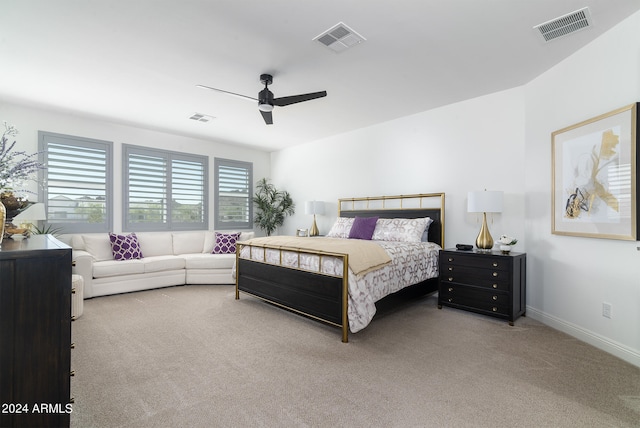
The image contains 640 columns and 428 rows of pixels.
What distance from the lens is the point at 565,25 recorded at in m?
2.74

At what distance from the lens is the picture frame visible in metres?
2.66

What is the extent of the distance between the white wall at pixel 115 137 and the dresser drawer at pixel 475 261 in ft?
16.0

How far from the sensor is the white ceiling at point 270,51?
2.53 metres

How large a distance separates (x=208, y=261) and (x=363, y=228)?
8.88ft

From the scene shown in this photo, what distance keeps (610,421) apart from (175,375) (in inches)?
111

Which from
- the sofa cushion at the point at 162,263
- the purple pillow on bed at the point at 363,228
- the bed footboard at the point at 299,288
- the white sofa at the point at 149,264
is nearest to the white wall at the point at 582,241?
the purple pillow on bed at the point at 363,228

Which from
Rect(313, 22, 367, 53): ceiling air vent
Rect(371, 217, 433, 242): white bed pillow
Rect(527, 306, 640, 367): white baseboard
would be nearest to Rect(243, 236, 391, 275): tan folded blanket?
Rect(371, 217, 433, 242): white bed pillow

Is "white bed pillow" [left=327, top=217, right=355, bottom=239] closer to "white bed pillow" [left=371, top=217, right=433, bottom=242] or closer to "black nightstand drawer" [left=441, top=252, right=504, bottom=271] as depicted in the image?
"white bed pillow" [left=371, top=217, right=433, bottom=242]

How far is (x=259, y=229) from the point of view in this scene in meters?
7.70

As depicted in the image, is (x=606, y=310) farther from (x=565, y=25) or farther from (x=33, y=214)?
(x=33, y=214)

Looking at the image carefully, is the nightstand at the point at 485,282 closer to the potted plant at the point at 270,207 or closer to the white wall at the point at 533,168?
the white wall at the point at 533,168

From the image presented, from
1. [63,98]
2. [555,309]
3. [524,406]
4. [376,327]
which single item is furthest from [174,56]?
[555,309]

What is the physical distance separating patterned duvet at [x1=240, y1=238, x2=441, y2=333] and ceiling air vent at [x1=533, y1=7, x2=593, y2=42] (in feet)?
8.23

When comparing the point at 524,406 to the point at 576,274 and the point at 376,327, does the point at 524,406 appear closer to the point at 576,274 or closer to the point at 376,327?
the point at 376,327
